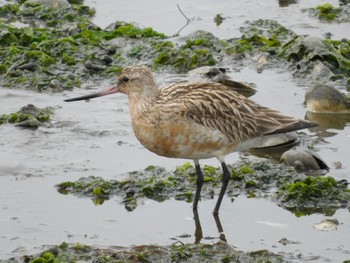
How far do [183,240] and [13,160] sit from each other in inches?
106

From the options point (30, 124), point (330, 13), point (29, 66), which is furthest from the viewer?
point (330, 13)

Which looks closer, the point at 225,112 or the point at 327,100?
the point at 225,112

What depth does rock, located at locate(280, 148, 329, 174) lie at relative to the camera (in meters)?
10.8

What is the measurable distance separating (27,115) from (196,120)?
3010 mm

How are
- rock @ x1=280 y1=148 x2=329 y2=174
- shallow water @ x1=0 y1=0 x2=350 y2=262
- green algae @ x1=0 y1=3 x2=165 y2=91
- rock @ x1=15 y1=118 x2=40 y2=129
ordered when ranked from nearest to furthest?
shallow water @ x1=0 y1=0 x2=350 y2=262, rock @ x1=280 y1=148 x2=329 y2=174, rock @ x1=15 y1=118 x2=40 y2=129, green algae @ x1=0 y1=3 x2=165 y2=91

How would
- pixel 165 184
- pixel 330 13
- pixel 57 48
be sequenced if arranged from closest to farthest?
1. pixel 165 184
2. pixel 57 48
3. pixel 330 13

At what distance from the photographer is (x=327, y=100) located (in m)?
12.6

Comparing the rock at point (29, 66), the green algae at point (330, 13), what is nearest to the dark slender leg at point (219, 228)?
the rock at point (29, 66)

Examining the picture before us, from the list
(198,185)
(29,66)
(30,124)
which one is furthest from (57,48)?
(198,185)

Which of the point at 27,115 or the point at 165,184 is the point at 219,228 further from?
the point at 27,115

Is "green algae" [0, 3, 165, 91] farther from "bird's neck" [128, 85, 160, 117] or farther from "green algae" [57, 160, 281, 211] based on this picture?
"bird's neck" [128, 85, 160, 117]

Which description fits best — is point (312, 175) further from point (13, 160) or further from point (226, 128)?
point (13, 160)

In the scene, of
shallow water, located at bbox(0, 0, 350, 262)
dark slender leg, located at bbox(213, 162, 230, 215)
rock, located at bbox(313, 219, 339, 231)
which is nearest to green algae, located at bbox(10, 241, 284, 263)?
shallow water, located at bbox(0, 0, 350, 262)

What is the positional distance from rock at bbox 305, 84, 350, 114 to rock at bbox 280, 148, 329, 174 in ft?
5.84
